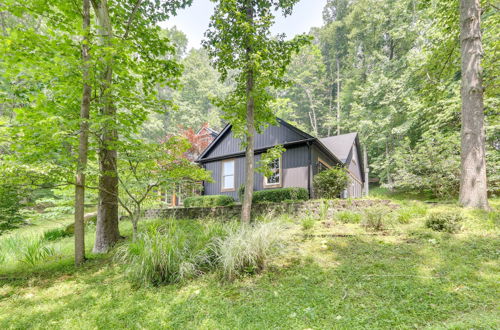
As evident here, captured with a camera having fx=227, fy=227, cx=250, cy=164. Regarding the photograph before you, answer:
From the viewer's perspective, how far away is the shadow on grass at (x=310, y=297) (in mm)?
2307

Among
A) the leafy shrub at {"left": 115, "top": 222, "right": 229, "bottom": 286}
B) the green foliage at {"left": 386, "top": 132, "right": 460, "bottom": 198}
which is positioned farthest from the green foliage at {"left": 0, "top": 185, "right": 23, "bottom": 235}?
the green foliage at {"left": 386, "top": 132, "right": 460, "bottom": 198}

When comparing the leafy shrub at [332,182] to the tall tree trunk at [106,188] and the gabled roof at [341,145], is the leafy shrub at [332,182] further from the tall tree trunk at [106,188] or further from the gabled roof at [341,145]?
the tall tree trunk at [106,188]

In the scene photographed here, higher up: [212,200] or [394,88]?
[394,88]

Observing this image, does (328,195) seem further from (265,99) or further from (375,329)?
(375,329)

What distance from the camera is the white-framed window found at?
1267cm

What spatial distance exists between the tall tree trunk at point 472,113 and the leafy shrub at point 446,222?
148 cm

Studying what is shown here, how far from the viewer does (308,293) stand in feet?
9.17

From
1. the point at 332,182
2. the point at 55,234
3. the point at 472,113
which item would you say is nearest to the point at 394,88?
the point at 332,182

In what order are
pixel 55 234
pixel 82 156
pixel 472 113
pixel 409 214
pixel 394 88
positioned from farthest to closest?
pixel 394 88, pixel 55 234, pixel 472 113, pixel 409 214, pixel 82 156

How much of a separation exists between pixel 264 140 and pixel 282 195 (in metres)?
3.81

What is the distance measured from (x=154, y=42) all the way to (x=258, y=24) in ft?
9.29

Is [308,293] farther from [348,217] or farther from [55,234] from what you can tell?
[55,234]

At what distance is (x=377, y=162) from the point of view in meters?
19.9

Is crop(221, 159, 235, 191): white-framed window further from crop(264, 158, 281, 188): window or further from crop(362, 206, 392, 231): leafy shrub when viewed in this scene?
crop(362, 206, 392, 231): leafy shrub
